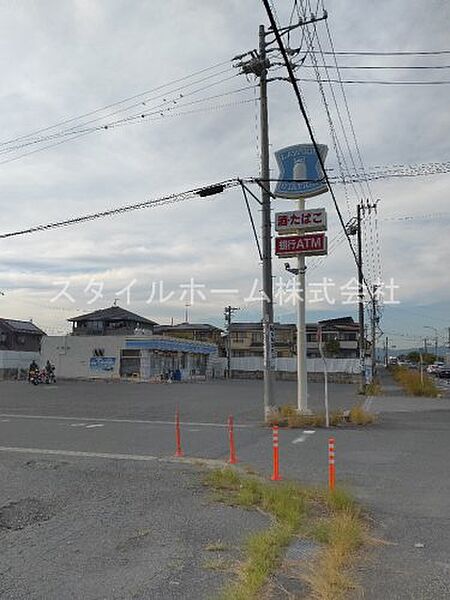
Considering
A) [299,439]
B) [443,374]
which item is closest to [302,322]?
[299,439]

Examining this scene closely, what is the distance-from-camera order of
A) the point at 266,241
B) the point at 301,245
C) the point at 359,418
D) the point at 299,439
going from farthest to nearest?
the point at 301,245, the point at 266,241, the point at 359,418, the point at 299,439

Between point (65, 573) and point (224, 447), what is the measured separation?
824cm

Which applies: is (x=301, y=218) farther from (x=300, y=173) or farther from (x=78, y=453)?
(x=78, y=453)

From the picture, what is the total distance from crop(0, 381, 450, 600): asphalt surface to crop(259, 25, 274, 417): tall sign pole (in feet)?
4.87

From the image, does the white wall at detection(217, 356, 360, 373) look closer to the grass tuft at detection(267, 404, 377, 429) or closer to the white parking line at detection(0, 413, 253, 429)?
the grass tuft at detection(267, 404, 377, 429)

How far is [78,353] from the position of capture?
50094 millimetres

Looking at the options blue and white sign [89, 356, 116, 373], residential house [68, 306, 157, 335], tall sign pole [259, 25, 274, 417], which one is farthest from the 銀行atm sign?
residential house [68, 306, 157, 335]

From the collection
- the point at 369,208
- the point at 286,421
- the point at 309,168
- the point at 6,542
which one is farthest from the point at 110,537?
the point at 369,208

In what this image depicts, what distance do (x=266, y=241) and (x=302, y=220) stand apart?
1330mm

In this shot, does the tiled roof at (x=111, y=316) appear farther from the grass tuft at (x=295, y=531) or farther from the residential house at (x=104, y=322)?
the grass tuft at (x=295, y=531)

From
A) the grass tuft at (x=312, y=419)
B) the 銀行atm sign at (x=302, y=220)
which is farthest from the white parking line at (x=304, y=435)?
the 銀行atm sign at (x=302, y=220)

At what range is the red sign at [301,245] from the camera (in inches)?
752

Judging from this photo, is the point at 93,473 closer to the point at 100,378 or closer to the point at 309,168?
the point at 309,168

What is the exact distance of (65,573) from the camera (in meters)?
5.02
